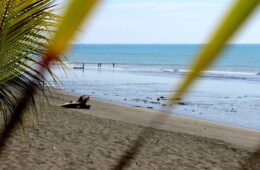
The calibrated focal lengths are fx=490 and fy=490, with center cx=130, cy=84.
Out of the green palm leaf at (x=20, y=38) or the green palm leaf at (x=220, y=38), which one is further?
the green palm leaf at (x=20, y=38)

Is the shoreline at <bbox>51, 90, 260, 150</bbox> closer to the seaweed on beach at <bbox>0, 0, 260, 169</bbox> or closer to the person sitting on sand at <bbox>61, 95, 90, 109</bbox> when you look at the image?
the person sitting on sand at <bbox>61, 95, 90, 109</bbox>

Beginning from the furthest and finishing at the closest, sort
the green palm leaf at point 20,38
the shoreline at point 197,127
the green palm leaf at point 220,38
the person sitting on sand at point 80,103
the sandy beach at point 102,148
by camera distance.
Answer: the person sitting on sand at point 80,103 → the shoreline at point 197,127 → the sandy beach at point 102,148 → the green palm leaf at point 20,38 → the green palm leaf at point 220,38

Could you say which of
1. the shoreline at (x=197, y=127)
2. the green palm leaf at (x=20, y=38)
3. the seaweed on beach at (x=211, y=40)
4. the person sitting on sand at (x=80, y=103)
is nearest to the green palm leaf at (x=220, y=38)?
the seaweed on beach at (x=211, y=40)

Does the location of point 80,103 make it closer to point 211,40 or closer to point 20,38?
point 20,38

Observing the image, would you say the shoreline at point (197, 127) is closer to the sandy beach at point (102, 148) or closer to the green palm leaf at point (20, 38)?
the sandy beach at point (102, 148)

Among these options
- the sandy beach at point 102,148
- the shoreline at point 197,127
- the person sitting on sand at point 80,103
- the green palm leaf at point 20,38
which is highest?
the green palm leaf at point 20,38

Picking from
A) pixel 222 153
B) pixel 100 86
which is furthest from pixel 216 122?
pixel 100 86

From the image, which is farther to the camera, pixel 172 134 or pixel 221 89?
pixel 221 89

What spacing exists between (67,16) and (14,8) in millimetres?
1222

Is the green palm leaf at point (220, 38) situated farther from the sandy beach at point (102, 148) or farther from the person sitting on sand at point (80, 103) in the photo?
the person sitting on sand at point (80, 103)

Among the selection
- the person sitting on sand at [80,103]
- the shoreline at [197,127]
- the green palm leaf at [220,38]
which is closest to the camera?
the green palm leaf at [220,38]

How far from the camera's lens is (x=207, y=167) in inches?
404

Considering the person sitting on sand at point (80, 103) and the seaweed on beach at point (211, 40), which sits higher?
the seaweed on beach at point (211, 40)

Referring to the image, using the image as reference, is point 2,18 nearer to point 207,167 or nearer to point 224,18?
point 224,18
